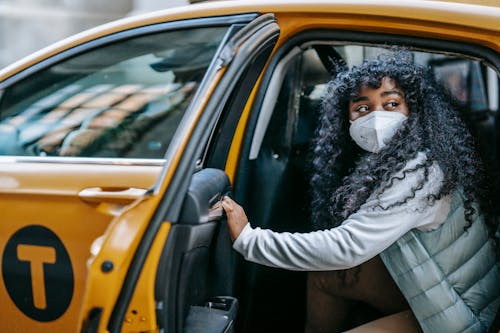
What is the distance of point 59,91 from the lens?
7.89 ft

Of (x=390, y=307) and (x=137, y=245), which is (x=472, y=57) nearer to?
(x=390, y=307)

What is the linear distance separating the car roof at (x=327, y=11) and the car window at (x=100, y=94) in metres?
0.06

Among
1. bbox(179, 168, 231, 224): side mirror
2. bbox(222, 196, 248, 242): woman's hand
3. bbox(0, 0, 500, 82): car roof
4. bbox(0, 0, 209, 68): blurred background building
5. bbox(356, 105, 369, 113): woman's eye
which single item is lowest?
bbox(222, 196, 248, 242): woman's hand

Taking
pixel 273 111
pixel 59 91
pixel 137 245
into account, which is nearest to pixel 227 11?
pixel 273 111

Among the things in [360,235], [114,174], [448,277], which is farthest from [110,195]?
[448,277]

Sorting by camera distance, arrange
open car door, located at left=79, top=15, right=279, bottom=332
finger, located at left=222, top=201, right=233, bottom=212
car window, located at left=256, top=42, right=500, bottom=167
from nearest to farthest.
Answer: open car door, located at left=79, top=15, right=279, bottom=332 < finger, located at left=222, top=201, right=233, bottom=212 < car window, located at left=256, top=42, right=500, bottom=167

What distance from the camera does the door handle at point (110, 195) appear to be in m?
1.84

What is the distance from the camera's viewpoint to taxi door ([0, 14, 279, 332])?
5.07 feet

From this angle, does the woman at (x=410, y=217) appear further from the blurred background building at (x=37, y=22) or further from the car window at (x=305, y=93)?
the blurred background building at (x=37, y=22)

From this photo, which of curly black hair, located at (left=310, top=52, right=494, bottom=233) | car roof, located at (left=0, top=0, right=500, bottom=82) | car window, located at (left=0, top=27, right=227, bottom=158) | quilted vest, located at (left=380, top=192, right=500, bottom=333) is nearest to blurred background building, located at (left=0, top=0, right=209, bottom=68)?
car window, located at (left=0, top=27, right=227, bottom=158)

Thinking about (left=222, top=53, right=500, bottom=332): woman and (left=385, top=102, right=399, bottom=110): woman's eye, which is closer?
(left=222, top=53, right=500, bottom=332): woman

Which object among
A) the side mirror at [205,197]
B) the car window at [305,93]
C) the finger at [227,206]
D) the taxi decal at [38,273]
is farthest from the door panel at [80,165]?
the car window at [305,93]

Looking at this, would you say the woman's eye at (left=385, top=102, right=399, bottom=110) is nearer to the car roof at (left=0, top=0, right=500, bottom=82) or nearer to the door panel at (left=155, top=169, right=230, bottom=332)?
the car roof at (left=0, top=0, right=500, bottom=82)

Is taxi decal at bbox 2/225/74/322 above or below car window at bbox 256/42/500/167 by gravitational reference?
below
